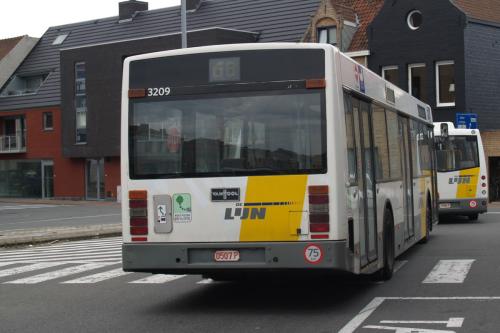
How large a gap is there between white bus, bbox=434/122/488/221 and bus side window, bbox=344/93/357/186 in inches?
593

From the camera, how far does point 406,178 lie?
47.7 ft

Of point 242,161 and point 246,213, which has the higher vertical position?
point 242,161

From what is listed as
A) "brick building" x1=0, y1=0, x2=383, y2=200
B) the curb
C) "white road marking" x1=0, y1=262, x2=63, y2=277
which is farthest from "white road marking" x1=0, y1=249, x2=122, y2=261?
"brick building" x1=0, y1=0, x2=383, y2=200

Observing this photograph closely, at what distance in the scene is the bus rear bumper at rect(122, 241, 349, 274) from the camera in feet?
30.7

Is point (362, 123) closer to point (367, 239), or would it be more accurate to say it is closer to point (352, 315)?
point (367, 239)

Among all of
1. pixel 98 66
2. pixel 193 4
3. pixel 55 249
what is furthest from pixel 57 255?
pixel 193 4

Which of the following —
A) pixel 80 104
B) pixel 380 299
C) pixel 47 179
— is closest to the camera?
pixel 380 299

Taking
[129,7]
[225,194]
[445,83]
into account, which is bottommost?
[225,194]

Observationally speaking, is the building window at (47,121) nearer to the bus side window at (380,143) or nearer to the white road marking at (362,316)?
the bus side window at (380,143)

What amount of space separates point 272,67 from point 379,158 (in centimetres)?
279

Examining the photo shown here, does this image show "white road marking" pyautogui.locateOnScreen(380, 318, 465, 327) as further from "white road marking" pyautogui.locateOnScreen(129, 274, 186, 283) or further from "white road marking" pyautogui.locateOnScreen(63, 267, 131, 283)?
"white road marking" pyautogui.locateOnScreen(63, 267, 131, 283)

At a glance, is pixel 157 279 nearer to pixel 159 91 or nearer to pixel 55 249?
pixel 159 91

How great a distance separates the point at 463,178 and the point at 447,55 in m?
16.9

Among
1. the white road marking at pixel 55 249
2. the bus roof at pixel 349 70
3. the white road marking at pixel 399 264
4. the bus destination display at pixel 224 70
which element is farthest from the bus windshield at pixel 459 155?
the bus destination display at pixel 224 70
